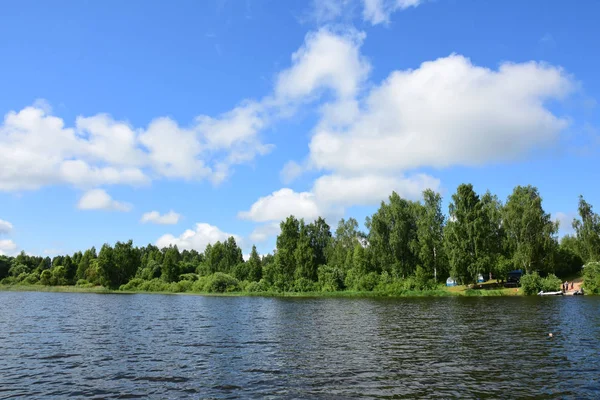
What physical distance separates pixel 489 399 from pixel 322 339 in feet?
61.2

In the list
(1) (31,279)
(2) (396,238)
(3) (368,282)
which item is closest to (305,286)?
(3) (368,282)

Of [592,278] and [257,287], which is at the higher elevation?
→ [592,278]

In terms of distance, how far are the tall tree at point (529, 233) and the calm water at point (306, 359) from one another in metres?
61.9

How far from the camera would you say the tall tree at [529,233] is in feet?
334

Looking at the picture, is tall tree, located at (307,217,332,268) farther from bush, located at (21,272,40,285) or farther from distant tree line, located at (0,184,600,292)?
bush, located at (21,272,40,285)

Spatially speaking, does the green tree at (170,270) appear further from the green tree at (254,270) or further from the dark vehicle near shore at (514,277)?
the dark vehicle near shore at (514,277)

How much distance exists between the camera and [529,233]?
103 meters

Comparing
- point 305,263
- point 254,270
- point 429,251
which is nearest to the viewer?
point 429,251

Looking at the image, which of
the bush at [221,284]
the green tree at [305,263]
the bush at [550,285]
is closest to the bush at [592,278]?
the bush at [550,285]

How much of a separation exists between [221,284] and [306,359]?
114 meters

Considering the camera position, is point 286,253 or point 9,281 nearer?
point 286,253

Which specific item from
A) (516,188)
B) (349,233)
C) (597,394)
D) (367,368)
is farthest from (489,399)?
(349,233)

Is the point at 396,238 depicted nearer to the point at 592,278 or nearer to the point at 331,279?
the point at 331,279

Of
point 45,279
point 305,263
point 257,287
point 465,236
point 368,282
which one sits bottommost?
point 257,287
